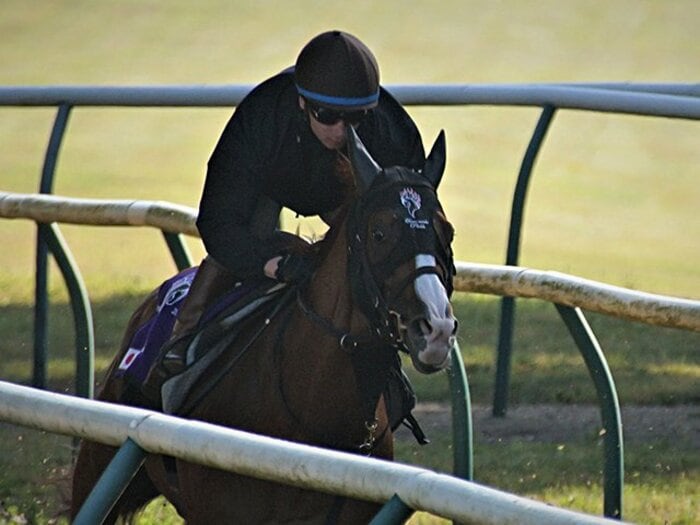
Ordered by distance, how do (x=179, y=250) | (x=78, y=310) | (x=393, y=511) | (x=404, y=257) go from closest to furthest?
(x=393, y=511) < (x=404, y=257) < (x=179, y=250) < (x=78, y=310)

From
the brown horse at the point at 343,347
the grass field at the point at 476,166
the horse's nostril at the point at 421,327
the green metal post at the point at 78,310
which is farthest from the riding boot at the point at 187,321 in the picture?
the green metal post at the point at 78,310

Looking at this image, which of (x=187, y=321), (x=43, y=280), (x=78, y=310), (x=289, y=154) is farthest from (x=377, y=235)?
(x=43, y=280)

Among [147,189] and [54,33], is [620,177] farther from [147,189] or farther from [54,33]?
[54,33]

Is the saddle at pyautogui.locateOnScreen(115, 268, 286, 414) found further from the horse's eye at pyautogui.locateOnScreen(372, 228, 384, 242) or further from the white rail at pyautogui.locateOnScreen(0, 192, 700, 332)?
the white rail at pyautogui.locateOnScreen(0, 192, 700, 332)

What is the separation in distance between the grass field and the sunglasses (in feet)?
6.09

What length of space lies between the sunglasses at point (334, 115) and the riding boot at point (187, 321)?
19.3 inches

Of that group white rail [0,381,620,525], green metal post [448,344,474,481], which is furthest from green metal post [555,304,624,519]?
white rail [0,381,620,525]

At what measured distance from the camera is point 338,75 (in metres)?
5.17

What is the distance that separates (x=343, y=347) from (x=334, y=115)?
1.81 feet

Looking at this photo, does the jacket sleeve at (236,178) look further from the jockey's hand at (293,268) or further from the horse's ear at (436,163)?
the horse's ear at (436,163)

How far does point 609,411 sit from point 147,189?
8.13 metres

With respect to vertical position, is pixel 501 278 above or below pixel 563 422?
above

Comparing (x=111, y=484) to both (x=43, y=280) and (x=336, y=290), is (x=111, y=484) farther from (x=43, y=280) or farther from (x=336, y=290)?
(x=43, y=280)

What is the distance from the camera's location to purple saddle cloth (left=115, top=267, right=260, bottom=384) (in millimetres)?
5691
